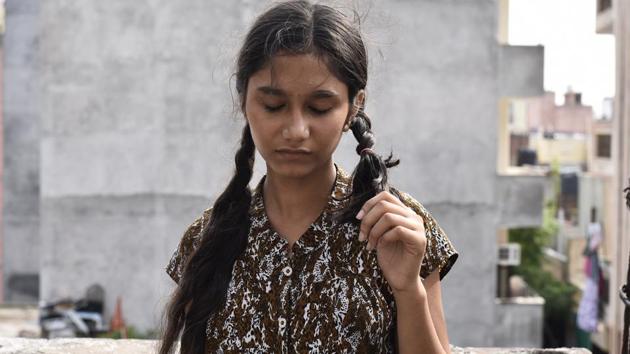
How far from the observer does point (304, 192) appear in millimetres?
1896

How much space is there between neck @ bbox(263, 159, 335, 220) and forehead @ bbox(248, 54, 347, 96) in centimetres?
21

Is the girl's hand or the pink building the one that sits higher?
the pink building

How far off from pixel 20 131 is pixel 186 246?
17380 mm

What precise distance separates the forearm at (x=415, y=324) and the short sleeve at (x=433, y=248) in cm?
10

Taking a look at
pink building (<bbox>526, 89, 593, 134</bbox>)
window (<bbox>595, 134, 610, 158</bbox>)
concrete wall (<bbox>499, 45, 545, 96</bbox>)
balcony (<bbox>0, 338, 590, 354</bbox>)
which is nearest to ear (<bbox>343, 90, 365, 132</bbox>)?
balcony (<bbox>0, 338, 590, 354</bbox>)

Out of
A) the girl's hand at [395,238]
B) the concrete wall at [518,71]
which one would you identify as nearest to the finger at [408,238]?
the girl's hand at [395,238]

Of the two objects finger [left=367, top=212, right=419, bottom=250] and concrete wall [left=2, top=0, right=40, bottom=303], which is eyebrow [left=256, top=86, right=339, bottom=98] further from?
concrete wall [left=2, top=0, right=40, bottom=303]

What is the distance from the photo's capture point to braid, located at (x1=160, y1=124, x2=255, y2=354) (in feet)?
6.10

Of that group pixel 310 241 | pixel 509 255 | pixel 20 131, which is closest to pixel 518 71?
pixel 509 255

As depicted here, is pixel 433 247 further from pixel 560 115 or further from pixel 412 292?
pixel 560 115

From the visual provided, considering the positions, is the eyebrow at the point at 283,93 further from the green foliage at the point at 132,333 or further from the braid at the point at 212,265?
the green foliage at the point at 132,333

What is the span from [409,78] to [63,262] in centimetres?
584

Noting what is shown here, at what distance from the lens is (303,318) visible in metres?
1.78

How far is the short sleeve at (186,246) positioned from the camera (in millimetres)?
1999
